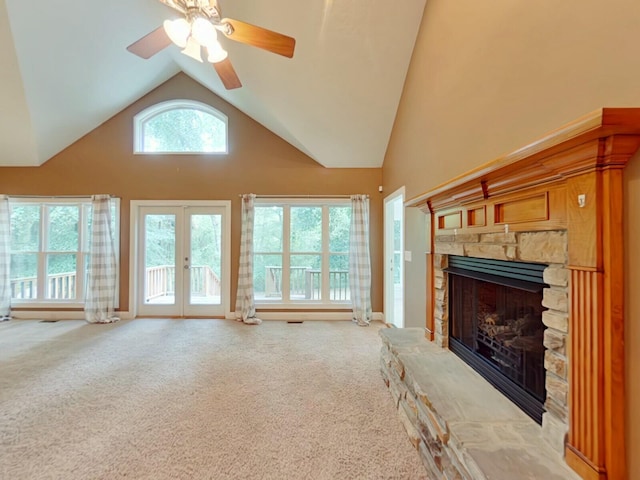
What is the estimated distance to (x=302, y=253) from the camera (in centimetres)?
511

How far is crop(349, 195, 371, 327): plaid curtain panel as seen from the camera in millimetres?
4777

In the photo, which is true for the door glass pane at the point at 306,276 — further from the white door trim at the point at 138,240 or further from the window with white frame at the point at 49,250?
the window with white frame at the point at 49,250

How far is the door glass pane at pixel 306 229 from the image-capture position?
5.12 metres

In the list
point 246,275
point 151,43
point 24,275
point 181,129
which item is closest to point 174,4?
point 151,43

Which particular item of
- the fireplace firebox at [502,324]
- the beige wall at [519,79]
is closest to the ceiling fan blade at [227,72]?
the beige wall at [519,79]

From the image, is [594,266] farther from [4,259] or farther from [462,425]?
[4,259]

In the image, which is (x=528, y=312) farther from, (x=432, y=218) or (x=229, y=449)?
(x=229, y=449)

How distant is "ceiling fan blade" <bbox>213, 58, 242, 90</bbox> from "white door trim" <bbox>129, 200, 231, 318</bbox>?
2.44 m

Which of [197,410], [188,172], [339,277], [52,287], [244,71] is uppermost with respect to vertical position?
[244,71]

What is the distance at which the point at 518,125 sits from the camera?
1687mm

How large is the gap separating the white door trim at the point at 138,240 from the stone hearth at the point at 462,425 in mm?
3382

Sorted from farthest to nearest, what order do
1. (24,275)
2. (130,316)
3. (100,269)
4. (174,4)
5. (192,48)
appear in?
1. (24,275)
2. (130,316)
3. (100,269)
4. (192,48)
5. (174,4)

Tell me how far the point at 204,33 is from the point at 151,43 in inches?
23.6

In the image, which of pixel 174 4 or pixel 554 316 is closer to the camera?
pixel 554 316
